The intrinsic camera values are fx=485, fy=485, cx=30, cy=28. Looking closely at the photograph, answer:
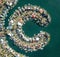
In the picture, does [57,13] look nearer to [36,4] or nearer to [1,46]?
[36,4]

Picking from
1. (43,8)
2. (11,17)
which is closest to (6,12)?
(11,17)

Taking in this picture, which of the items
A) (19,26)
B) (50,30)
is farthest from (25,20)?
(50,30)

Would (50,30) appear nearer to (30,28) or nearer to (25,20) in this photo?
(30,28)

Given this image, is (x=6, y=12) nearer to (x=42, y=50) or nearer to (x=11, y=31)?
(x=11, y=31)

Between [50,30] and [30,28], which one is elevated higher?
[50,30]

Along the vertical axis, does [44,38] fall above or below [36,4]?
below

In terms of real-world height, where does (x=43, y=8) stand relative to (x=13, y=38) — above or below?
above

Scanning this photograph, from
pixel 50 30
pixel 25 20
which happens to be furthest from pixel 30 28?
pixel 50 30

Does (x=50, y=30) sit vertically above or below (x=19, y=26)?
above

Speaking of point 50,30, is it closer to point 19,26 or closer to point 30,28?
point 30,28

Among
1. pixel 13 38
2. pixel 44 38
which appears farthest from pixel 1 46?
pixel 44 38
